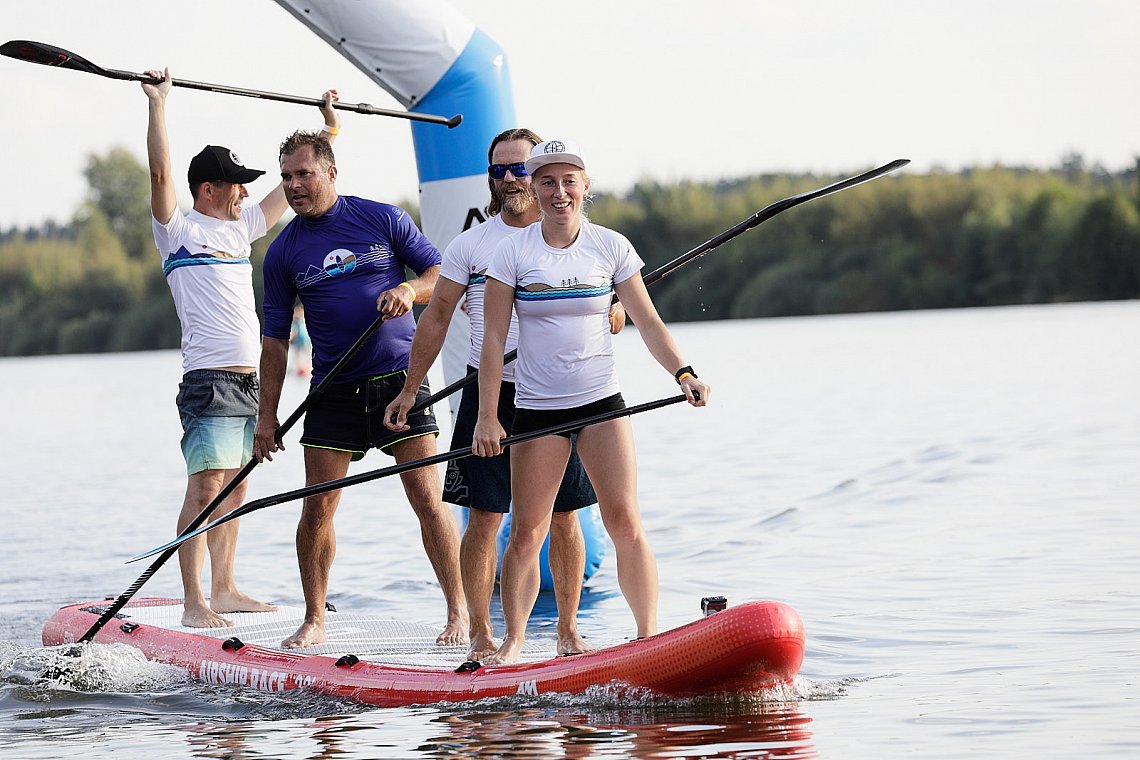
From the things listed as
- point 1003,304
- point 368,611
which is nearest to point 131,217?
point 1003,304

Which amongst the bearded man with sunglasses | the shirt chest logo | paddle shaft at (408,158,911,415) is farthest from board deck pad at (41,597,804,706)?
the shirt chest logo

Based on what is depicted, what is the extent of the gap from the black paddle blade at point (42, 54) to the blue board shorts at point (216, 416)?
1422 mm

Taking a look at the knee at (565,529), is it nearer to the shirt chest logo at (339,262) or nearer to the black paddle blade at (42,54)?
the shirt chest logo at (339,262)

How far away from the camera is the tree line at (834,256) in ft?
158

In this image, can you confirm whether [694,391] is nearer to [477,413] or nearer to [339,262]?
[477,413]

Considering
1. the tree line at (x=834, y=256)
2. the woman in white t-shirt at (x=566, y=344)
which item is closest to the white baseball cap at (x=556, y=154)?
the woman in white t-shirt at (x=566, y=344)

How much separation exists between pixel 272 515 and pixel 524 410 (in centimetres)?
866

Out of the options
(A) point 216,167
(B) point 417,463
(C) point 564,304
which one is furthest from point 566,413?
(A) point 216,167

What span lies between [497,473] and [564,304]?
3.07 ft

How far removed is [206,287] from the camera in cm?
708

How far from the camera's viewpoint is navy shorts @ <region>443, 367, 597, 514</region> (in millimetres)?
6227

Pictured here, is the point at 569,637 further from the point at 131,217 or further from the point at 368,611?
the point at 131,217

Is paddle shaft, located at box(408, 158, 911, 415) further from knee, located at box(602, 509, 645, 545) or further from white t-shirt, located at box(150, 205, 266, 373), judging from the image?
white t-shirt, located at box(150, 205, 266, 373)

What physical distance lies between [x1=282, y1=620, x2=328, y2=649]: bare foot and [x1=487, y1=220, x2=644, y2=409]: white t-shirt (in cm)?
182
